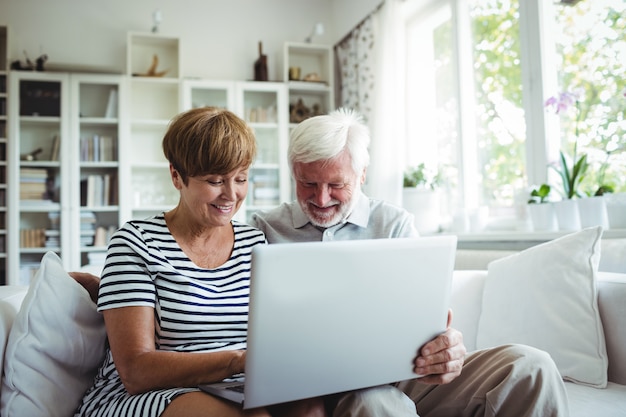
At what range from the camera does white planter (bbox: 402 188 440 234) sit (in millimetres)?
3344

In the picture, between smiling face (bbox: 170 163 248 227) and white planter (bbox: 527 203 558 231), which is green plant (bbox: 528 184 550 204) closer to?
white planter (bbox: 527 203 558 231)

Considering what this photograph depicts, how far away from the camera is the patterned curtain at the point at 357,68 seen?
3994mm

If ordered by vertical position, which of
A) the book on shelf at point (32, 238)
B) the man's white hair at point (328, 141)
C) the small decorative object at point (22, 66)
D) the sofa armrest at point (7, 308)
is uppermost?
the small decorative object at point (22, 66)

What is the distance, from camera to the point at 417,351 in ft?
3.22

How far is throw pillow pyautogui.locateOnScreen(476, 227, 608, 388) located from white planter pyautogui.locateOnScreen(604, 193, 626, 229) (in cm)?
57

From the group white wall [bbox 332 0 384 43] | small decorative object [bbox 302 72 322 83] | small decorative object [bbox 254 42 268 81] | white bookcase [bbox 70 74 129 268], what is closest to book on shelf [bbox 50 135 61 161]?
white bookcase [bbox 70 74 129 268]

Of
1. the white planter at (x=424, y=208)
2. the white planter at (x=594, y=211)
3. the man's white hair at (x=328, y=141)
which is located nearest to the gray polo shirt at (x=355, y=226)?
the man's white hair at (x=328, y=141)

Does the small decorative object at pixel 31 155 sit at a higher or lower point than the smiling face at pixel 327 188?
higher

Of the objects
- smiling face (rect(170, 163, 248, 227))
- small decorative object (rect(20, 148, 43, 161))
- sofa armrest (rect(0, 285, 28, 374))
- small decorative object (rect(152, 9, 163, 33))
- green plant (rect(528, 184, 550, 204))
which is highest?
small decorative object (rect(152, 9, 163, 33))

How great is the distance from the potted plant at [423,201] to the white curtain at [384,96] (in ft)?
0.23

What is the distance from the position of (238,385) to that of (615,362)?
108 centimetres

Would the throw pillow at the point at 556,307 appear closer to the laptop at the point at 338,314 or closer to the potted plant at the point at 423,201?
the laptop at the point at 338,314

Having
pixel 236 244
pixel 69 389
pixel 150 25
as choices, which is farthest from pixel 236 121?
pixel 150 25

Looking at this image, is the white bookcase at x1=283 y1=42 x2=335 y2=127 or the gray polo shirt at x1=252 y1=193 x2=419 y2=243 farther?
the white bookcase at x1=283 y1=42 x2=335 y2=127
